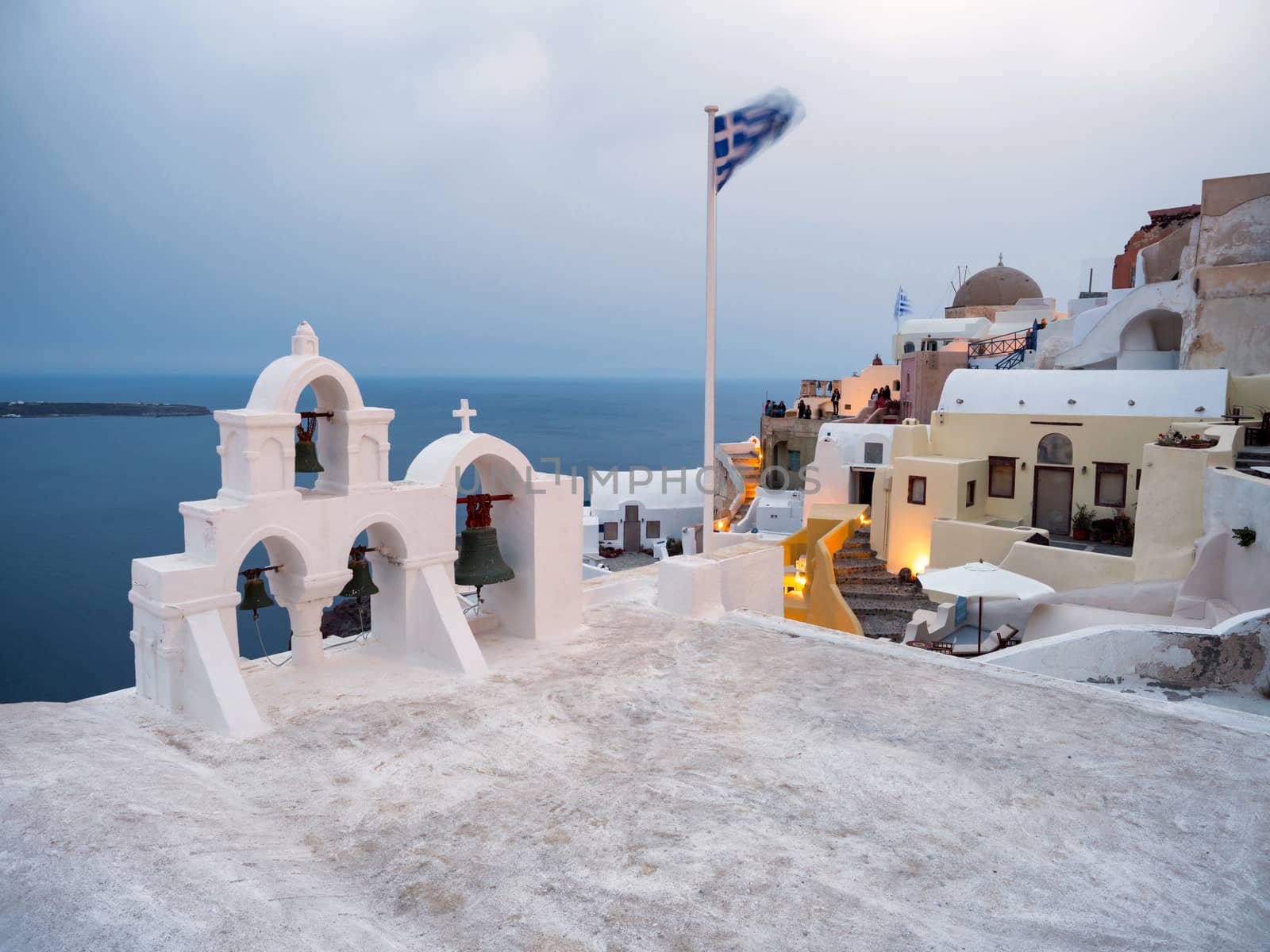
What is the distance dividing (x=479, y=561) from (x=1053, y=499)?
18.6 m

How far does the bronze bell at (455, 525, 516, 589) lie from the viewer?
863 centimetres

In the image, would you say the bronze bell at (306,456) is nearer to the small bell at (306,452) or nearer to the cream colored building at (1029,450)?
the small bell at (306,452)

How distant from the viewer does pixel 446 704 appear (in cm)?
710

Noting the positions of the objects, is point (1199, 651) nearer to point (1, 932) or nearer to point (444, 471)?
point (444, 471)

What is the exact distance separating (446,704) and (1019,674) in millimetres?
5212

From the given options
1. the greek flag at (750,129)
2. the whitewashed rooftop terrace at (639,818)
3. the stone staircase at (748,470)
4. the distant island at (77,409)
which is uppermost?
the greek flag at (750,129)

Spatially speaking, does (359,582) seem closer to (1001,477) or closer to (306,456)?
(306,456)

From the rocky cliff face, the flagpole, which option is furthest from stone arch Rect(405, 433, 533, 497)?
the rocky cliff face

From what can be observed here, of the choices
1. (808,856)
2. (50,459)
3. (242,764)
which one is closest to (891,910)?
(808,856)

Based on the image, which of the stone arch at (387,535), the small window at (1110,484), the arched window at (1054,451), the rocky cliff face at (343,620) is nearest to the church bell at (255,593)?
the stone arch at (387,535)

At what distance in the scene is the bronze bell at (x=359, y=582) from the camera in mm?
8258

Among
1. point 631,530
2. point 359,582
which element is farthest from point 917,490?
point 631,530

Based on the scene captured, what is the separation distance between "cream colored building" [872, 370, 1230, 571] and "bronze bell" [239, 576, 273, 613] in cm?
1769

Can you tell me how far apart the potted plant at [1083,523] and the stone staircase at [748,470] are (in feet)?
57.1
